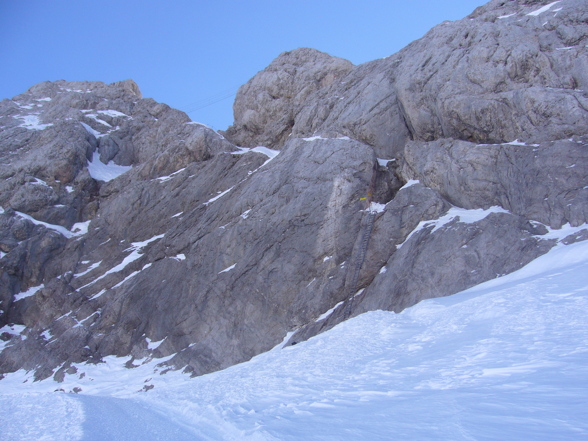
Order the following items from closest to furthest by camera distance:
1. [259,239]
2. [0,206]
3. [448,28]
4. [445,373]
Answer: [445,373] < [259,239] < [448,28] < [0,206]

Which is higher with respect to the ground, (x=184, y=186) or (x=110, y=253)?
(x=184, y=186)

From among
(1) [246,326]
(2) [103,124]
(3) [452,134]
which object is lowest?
(1) [246,326]

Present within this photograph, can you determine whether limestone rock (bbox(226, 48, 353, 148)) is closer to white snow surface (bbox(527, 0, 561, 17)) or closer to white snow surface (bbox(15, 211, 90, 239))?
white snow surface (bbox(15, 211, 90, 239))

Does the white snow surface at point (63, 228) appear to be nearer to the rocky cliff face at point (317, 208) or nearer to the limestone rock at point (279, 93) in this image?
the rocky cliff face at point (317, 208)

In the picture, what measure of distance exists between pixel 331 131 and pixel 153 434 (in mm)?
21768

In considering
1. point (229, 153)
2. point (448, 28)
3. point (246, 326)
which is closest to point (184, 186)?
point (229, 153)

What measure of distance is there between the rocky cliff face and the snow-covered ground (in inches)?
140

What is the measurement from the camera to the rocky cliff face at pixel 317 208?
61.0ft

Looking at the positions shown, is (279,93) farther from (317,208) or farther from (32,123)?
(32,123)

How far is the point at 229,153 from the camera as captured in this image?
102 ft

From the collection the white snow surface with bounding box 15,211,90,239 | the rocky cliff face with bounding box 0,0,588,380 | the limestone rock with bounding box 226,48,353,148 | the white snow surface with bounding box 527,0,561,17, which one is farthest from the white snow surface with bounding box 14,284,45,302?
the white snow surface with bounding box 527,0,561,17

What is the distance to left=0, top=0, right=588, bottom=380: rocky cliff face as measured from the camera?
61.0ft

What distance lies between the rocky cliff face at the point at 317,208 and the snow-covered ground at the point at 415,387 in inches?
140

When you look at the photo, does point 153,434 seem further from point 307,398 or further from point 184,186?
point 184,186
